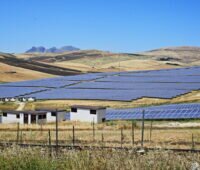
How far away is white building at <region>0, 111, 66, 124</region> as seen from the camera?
4325 centimetres

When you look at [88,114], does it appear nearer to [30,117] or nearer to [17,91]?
[30,117]

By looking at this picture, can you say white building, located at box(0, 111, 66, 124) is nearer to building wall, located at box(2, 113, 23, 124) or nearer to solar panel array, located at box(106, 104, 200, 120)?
building wall, located at box(2, 113, 23, 124)

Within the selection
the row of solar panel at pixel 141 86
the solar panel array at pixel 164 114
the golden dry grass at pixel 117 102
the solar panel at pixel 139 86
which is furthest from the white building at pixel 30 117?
the solar panel at pixel 139 86

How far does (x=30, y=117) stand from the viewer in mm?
43188

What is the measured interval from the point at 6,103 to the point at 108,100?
14.5 meters

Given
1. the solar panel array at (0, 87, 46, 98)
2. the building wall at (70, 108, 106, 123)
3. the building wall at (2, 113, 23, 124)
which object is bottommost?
the building wall at (2, 113, 23, 124)

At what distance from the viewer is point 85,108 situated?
1715 inches

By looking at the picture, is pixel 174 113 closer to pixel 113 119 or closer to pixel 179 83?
pixel 113 119

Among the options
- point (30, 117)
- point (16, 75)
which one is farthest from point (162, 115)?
point (16, 75)

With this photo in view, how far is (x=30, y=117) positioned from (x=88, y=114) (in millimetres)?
5993

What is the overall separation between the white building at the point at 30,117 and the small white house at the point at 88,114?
4.93 feet

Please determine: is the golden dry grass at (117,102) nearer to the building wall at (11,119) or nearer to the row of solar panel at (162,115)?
the building wall at (11,119)

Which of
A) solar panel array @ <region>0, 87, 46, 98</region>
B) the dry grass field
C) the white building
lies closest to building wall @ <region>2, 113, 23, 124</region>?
the white building

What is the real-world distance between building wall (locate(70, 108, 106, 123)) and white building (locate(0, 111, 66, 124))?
4.76ft
